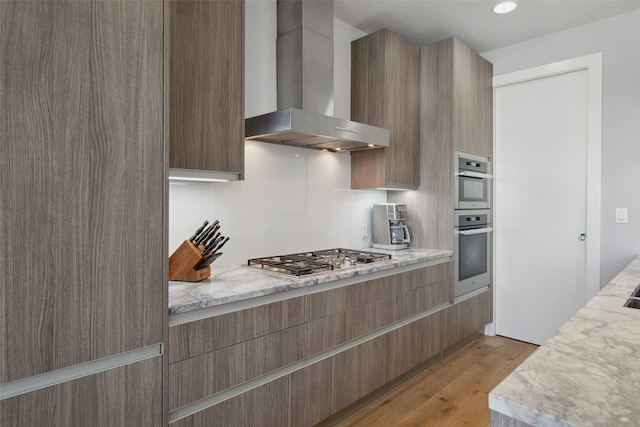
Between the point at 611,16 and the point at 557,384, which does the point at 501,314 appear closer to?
the point at 611,16

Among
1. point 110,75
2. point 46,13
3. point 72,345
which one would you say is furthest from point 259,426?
point 46,13

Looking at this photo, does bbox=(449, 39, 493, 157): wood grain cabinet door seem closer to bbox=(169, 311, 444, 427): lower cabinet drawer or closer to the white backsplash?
the white backsplash

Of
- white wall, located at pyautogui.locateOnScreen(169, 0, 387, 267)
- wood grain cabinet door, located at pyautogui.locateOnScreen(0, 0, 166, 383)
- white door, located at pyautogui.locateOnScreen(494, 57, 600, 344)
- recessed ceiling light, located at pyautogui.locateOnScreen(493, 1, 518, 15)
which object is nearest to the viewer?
wood grain cabinet door, located at pyautogui.locateOnScreen(0, 0, 166, 383)

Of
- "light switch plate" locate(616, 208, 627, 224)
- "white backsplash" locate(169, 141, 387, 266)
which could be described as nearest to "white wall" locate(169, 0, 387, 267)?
"white backsplash" locate(169, 141, 387, 266)

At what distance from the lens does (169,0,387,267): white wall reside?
2191 mm

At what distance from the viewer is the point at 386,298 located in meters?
2.44

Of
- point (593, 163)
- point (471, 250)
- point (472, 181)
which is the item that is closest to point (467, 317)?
point (471, 250)

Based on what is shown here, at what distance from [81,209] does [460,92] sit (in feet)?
9.59

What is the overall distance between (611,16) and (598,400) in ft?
11.1

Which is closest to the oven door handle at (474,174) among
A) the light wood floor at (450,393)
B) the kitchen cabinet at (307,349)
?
the kitchen cabinet at (307,349)

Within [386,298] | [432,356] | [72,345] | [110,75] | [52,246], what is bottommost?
[432,356]

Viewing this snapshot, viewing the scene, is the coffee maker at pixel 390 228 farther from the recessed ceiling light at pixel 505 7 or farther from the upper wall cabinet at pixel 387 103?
the recessed ceiling light at pixel 505 7

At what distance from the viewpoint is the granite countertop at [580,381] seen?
0.68 m

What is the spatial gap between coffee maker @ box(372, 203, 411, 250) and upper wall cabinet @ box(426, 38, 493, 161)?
0.72m
